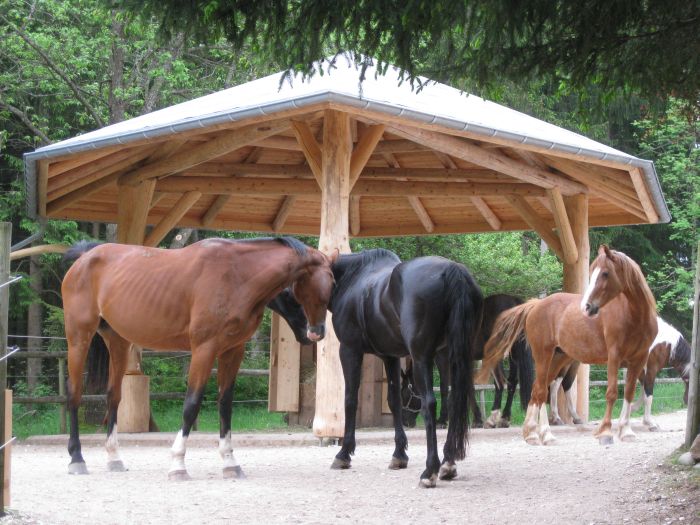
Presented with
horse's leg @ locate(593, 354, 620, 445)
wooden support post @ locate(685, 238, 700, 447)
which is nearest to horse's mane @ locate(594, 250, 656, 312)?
horse's leg @ locate(593, 354, 620, 445)

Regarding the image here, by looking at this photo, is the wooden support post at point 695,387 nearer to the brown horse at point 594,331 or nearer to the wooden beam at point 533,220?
the brown horse at point 594,331

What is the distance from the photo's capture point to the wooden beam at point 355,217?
16.5m

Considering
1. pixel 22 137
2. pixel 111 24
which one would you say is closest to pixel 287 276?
pixel 111 24

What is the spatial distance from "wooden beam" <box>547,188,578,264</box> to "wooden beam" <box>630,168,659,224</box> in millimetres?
988

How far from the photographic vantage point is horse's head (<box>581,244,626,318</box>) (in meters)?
9.44

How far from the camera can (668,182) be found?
2658cm

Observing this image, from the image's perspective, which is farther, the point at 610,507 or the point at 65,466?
the point at 65,466

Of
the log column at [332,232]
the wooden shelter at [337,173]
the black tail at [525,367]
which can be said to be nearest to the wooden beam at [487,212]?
A: the wooden shelter at [337,173]

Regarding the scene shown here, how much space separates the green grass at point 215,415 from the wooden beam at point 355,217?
11.3ft

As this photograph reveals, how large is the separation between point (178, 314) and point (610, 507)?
3.87 metres

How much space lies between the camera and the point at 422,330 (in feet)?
24.1

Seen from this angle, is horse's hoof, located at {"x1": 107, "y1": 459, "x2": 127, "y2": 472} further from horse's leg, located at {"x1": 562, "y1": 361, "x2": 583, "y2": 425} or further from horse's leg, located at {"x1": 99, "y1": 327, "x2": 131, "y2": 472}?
horse's leg, located at {"x1": 562, "y1": 361, "x2": 583, "y2": 425}

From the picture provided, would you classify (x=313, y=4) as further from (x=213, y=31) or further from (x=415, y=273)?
(x=415, y=273)

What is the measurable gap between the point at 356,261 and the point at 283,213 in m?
7.82
